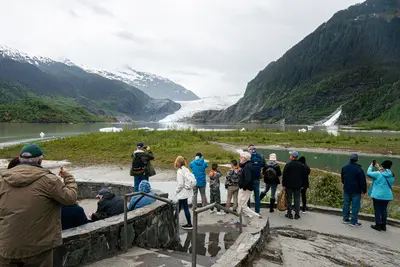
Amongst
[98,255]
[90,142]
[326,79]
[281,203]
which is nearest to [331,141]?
[90,142]

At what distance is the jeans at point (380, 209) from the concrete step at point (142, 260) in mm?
5419

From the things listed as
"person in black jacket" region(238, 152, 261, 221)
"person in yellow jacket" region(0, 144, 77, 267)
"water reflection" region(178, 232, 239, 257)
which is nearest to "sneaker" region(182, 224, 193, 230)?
"water reflection" region(178, 232, 239, 257)

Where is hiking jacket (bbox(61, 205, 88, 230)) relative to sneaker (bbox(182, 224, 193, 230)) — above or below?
above

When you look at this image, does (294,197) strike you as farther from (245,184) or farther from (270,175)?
(245,184)

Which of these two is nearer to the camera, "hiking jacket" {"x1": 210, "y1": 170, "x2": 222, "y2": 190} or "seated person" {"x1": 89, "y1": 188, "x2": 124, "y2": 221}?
"seated person" {"x1": 89, "y1": 188, "x2": 124, "y2": 221}

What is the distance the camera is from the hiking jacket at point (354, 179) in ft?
27.0

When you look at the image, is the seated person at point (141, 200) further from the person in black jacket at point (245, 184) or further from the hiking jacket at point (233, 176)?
→ the hiking jacket at point (233, 176)

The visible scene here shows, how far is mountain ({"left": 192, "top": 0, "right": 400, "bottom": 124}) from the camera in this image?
122 metres

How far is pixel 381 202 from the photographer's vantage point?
8.23 metres

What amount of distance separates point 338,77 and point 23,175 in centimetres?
15858

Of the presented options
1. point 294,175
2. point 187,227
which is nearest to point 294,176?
point 294,175

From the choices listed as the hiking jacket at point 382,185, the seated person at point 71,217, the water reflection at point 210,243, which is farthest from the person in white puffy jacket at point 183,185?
the hiking jacket at point 382,185

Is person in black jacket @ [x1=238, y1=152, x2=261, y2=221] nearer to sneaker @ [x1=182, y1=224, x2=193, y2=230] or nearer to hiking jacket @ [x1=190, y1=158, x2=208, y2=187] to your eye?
sneaker @ [x1=182, y1=224, x2=193, y2=230]

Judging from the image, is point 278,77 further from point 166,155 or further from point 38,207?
point 38,207
